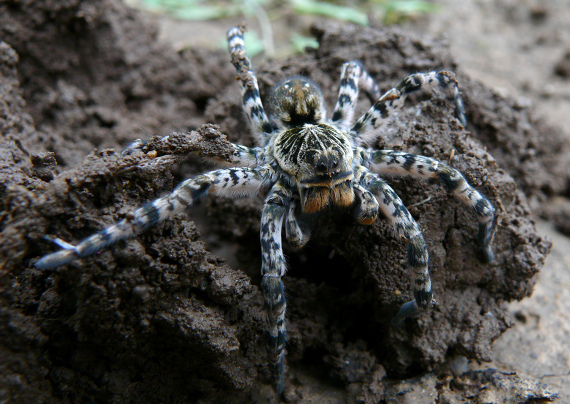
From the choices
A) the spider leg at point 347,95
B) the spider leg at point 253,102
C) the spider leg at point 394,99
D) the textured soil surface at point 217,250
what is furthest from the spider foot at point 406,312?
the spider leg at point 253,102

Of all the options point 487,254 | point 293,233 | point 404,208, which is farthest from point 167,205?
point 487,254

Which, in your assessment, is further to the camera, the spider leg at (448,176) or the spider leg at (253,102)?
the spider leg at (253,102)

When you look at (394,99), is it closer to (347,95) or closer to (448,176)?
(347,95)

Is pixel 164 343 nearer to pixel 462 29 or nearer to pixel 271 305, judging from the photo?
pixel 271 305

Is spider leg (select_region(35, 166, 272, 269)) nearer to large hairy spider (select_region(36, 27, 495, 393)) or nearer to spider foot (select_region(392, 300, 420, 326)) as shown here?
large hairy spider (select_region(36, 27, 495, 393))

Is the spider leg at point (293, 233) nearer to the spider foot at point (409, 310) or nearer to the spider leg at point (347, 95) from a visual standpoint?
the spider foot at point (409, 310)

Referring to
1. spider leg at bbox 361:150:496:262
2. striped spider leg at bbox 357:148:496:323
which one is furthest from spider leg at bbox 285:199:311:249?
spider leg at bbox 361:150:496:262

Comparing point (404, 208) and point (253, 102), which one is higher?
point (253, 102)
